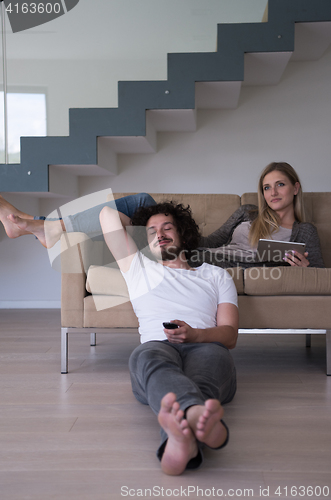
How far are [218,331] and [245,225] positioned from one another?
1065mm

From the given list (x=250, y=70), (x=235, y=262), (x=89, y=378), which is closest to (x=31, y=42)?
(x=250, y=70)

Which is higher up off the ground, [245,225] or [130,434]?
[245,225]

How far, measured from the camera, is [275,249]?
1919 millimetres

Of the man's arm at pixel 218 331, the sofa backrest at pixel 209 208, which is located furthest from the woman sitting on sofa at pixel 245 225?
the man's arm at pixel 218 331

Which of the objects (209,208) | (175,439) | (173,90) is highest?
(173,90)

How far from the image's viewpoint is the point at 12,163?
105 inches

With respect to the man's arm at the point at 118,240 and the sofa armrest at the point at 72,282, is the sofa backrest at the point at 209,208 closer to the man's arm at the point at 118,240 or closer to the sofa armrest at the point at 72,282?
the sofa armrest at the point at 72,282

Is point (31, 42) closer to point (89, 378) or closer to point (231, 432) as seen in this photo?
point (89, 378)

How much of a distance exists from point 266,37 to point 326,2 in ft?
1.36

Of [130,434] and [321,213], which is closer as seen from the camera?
[130,434]

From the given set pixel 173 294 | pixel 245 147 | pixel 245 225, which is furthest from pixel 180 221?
pixel 245 147

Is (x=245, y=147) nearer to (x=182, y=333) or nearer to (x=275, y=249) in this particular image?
(x=275, y=249)

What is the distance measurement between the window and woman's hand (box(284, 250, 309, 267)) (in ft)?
6.01

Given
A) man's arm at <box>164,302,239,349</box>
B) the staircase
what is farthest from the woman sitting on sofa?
the staircase
